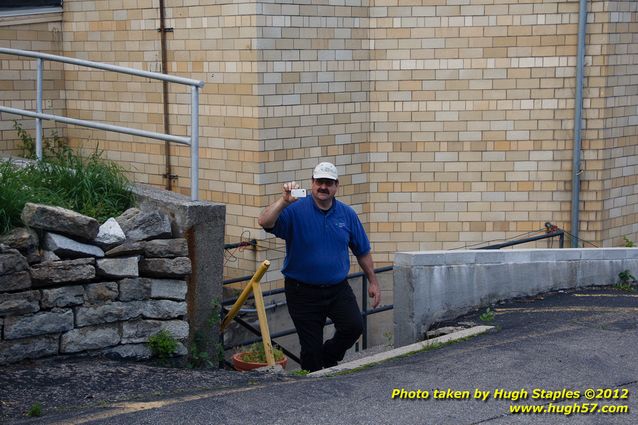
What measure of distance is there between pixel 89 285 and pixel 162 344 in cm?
73

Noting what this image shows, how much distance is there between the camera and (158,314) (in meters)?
7.54

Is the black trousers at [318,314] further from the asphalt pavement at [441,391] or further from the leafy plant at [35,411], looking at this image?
the leafy plant at [35,411]

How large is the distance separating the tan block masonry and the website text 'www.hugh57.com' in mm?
5155

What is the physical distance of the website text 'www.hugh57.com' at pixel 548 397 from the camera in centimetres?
605

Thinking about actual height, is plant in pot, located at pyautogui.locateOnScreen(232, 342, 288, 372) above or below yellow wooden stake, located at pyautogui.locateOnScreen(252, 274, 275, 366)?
below

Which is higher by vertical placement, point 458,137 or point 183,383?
point 458,137

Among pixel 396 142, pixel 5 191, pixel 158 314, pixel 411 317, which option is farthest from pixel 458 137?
pixel 5 191

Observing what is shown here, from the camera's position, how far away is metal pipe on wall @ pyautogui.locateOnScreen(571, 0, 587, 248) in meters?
11.5

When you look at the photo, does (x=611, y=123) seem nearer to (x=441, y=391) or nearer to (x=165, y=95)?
(x=165, y=95)

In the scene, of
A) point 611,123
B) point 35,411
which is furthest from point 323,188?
point 611,123

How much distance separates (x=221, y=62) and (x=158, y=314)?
4465 millimetres

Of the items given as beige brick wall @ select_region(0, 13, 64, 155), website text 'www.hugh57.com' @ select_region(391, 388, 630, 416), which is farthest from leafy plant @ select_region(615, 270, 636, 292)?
beige brick wall @ select_region(0, 13, 64, 155)

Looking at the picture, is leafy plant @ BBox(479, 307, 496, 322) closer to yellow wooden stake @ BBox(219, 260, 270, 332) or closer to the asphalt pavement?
the asphalt pavement

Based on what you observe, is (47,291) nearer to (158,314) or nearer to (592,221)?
(158,314)
